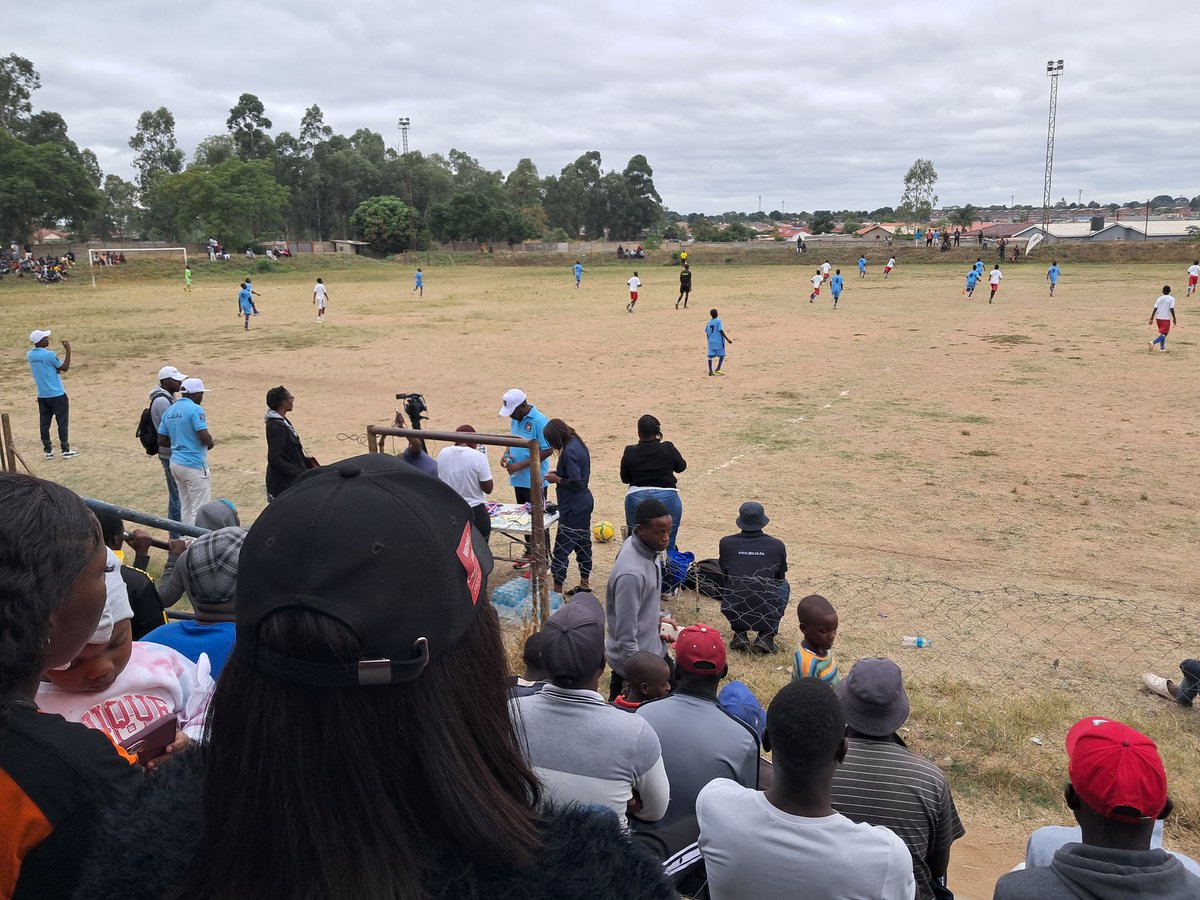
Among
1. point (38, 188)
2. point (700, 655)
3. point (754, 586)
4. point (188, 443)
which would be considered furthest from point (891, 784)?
point (38, 188)

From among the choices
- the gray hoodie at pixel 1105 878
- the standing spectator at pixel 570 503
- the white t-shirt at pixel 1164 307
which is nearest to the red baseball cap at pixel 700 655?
the gray hoodie at pixel 1105 878

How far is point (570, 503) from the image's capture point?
321 inches

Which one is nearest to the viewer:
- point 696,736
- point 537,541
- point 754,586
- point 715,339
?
point 696,736

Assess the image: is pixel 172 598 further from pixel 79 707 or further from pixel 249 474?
pixel 249 474

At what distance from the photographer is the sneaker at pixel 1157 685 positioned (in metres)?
6.15

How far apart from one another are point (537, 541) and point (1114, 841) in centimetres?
450

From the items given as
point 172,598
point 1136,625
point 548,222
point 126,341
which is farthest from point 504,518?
point 548,222

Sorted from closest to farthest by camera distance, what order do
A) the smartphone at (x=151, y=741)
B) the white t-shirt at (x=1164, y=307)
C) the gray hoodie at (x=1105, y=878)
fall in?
the smartphone at (x=151, y=741) < the gray hoodie at (x=1105, y=878) < the white t-shirt at (x=1164, y=307)

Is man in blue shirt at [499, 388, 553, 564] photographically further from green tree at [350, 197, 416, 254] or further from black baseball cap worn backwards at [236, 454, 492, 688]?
green tree at [350, 197, 416, 254]

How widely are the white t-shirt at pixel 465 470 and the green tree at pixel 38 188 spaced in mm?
68367

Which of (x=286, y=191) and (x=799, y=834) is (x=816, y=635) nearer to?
(x=799, y=834)

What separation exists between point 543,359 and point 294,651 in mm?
21285

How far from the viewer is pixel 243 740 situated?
4.07ft

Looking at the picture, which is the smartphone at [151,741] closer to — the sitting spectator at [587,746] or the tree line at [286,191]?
the sitting spectator at [587,746]
